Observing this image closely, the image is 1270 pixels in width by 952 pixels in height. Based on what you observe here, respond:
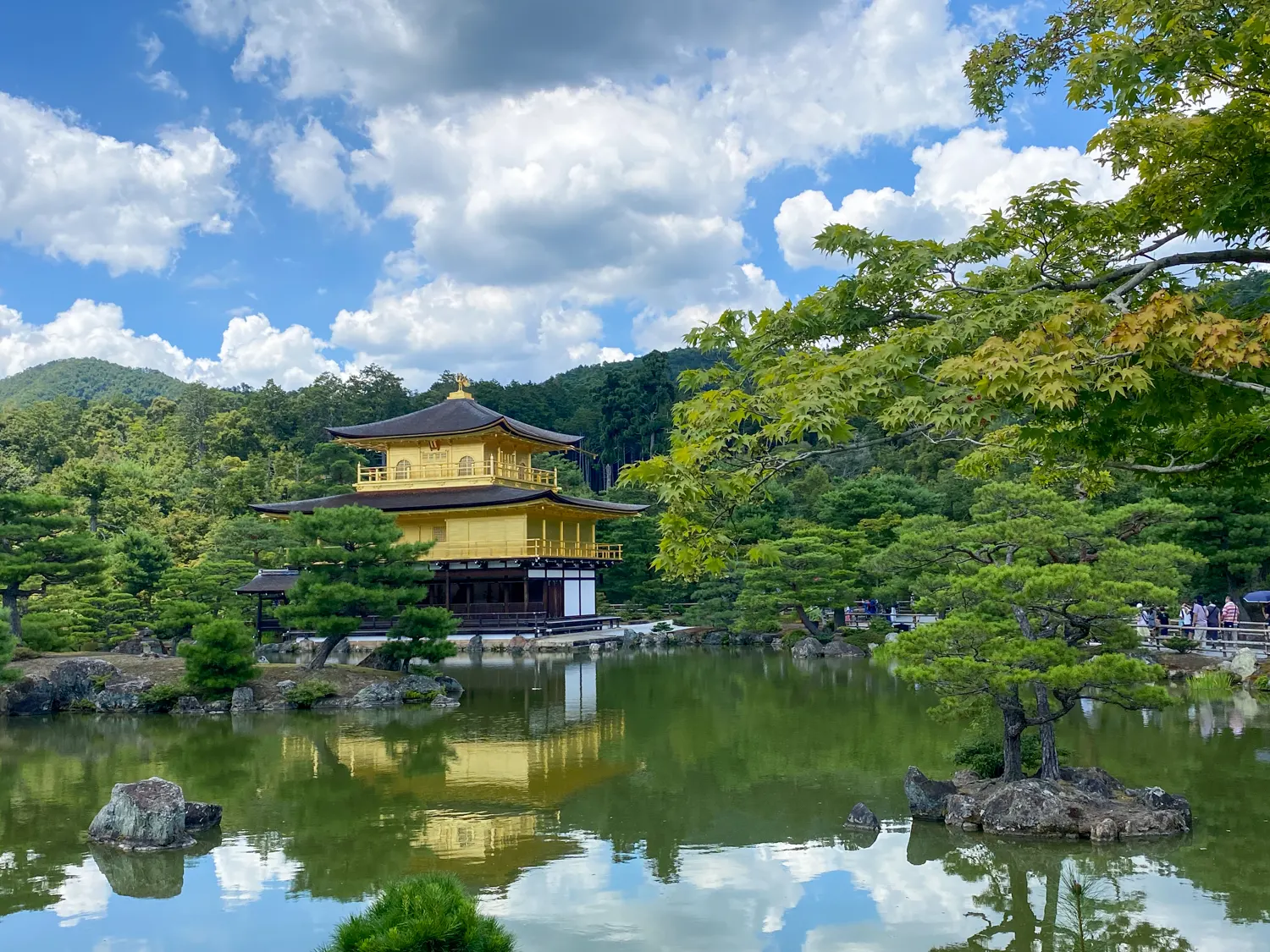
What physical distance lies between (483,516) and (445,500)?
1.24 meters

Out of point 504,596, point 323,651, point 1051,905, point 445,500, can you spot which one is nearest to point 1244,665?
point 1051,905

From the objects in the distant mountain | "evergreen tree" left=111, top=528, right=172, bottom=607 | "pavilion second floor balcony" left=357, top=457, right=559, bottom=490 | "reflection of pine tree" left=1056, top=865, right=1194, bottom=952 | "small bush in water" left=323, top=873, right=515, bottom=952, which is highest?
the distant mountain

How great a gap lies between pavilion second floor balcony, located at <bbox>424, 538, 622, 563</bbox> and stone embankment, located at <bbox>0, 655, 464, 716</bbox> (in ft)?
37.5

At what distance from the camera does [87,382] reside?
102688mm

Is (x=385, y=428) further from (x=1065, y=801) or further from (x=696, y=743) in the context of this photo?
(x=1065, y=801)

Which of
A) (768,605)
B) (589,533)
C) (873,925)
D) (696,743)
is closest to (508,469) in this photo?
(589,533)

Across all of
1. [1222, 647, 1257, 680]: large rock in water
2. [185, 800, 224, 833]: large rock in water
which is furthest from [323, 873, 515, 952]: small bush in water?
[1222, 647, 1257, 680]: large rock in water

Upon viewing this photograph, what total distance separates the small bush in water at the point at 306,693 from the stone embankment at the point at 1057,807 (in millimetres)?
10443

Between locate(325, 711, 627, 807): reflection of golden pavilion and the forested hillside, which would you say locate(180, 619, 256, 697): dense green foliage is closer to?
the forested hillside

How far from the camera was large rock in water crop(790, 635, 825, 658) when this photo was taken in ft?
77.7

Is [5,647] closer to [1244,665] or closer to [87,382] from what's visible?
[1244,665]

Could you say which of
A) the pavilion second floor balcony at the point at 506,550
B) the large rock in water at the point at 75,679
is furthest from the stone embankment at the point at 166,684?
the pavilion second floor balcony at the point at 506,550

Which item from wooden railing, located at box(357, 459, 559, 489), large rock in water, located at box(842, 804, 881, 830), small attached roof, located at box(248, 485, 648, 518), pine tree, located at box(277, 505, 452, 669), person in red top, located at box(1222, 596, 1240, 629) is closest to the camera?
large rock in water, located at box(842, 804, 881, 830)

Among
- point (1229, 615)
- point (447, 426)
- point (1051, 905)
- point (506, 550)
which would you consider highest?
point (447, 426)
